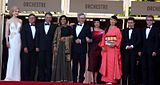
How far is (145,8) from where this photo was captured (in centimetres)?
1379

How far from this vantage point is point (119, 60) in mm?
12047

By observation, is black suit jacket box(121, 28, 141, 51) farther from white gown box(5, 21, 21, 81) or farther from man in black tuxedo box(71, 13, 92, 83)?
white gown box(5, 21, 21, 81)

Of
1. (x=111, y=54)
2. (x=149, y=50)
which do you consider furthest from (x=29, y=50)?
(x=149, y=50)

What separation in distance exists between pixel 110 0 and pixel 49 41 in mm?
2748

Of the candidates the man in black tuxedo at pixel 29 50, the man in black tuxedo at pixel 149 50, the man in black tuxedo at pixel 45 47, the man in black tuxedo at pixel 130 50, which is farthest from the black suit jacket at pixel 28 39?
the man in black tuxedo at pixel 149 50

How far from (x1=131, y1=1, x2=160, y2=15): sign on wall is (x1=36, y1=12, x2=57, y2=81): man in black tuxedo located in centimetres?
287

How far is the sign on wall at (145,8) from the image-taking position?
45.1ft


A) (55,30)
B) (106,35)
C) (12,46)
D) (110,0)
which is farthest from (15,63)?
(110,0)

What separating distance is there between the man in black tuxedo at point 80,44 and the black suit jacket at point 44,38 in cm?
51

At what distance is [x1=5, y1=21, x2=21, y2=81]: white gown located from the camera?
39.2 ft

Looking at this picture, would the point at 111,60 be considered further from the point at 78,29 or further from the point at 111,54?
the point at 78,29

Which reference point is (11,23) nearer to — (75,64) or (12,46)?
(12,46)

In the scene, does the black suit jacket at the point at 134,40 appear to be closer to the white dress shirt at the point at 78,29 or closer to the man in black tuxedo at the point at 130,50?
the man in black tuxedo at the point at 130,50

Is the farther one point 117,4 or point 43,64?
point 117,4
